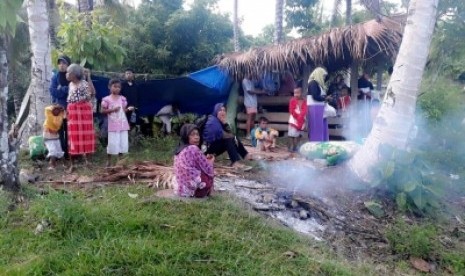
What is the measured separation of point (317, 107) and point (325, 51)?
3.16ft

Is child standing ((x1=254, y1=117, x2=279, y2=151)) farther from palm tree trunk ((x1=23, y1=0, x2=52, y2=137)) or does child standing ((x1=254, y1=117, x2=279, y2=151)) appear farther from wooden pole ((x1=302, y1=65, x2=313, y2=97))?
palm tree trunk ((x1=23, y1=0, x2=52, y2=137))

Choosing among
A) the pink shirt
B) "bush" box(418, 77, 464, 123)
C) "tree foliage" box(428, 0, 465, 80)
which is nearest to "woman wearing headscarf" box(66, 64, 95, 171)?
the pink shirt

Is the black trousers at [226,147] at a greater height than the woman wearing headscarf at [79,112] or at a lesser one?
lesser

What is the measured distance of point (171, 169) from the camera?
490 cm

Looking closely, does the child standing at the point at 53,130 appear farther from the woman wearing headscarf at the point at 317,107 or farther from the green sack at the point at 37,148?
the woman wearing headscarf at the point at 317,107

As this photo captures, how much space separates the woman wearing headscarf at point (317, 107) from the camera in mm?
6949

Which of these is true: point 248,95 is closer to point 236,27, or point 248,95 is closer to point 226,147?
point 226,147

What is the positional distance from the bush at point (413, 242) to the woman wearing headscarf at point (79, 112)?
3.84m

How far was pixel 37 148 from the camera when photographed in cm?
552

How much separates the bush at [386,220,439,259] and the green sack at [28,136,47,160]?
450 centimetres

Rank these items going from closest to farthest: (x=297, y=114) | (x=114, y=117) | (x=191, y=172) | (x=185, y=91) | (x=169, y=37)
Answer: (x=191, y=172) → (x=114, y=117) → (x=297, y=114) → (x=185, y=91) → (x=169, y=37)

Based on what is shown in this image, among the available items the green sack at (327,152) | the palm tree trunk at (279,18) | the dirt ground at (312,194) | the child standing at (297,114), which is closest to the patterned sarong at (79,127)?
the dirt ground at (312,194)

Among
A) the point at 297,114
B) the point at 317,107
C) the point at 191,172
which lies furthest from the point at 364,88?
the point at 191,172

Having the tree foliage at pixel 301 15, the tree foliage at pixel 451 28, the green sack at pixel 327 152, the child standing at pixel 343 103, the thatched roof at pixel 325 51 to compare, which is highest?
the tree foliage at pixel 301 15
